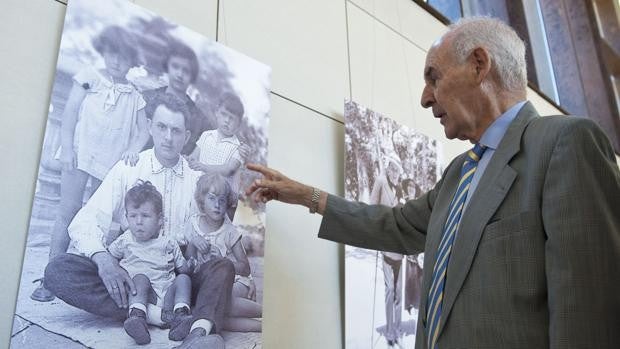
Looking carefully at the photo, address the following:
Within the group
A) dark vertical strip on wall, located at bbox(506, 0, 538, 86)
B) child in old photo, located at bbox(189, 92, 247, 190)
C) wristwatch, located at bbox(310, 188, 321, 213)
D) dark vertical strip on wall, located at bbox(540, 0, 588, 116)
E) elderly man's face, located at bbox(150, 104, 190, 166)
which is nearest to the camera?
elderly man's face, located at bbox(150, 104, 190, 166)

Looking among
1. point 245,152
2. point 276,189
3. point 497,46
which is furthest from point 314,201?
point 497,46

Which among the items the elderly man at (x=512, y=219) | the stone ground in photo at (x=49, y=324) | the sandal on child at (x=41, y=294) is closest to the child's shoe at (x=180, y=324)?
the stone ground in photo at (x=49, y=324)

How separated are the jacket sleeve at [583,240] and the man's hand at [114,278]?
959 mm

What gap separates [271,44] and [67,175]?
94 centimetres

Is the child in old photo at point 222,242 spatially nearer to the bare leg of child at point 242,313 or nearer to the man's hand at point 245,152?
the bare leg of child at point 242,313

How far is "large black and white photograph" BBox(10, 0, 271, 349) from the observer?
1.12m

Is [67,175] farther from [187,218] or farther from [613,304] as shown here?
[613,304]

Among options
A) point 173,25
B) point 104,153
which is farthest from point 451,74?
point 104,153

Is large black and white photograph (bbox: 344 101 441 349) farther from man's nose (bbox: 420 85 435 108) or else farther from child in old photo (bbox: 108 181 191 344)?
child in old photo (bbox: 108 181 191 344)

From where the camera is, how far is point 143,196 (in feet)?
4.23

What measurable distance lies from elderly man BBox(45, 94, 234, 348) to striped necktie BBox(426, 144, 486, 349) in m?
0.59

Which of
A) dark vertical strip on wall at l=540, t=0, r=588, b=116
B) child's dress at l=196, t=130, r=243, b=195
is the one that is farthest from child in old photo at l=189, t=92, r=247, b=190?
dark vertical strip on wall at l=540, t=0, r=588, b=116

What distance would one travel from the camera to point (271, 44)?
1829 millimetres

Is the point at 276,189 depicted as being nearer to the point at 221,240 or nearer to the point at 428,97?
the point at 221,240
